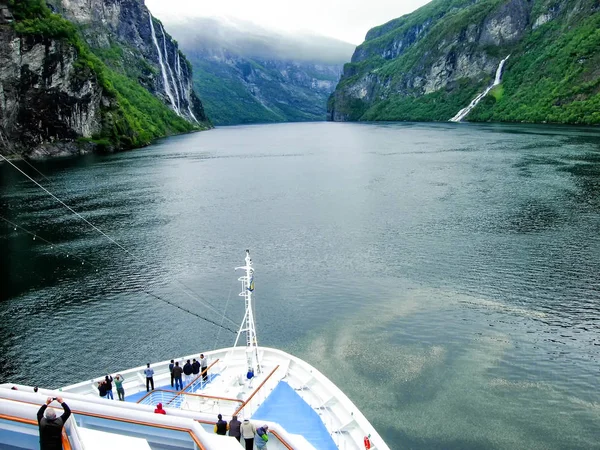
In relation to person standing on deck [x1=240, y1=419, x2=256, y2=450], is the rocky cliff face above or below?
above

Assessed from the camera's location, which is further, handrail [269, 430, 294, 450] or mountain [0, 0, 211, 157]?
Answer: mountain [0, 0, 211, 157]

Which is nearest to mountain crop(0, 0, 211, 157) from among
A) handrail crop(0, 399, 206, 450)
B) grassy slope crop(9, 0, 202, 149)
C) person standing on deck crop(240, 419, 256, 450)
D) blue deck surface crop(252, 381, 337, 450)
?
grassy slope crop(9, 0, 202, 149)

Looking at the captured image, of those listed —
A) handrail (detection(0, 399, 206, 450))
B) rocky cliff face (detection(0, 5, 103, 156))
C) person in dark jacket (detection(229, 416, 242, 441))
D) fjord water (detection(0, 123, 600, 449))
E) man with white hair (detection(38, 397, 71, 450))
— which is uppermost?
rocky cliff face (detection(0, 5, 103, 156))

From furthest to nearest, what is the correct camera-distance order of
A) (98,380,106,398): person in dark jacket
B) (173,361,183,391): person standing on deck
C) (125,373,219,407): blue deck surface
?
(173,361,183,391): person standing on deck → (125,373,219,407): blue deck surface → (98,380,106,398): person in dark jacket

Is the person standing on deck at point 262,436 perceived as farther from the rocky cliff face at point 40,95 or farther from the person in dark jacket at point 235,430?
the rocky cliff face at point 40,95

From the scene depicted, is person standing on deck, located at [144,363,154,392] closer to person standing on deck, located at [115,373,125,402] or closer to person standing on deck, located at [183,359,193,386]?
person standing on deck, located at [115,373,125,402]

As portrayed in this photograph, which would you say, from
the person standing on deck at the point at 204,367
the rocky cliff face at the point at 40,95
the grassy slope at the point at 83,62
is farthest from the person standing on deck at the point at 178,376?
the grassy slope at the point at 83,62

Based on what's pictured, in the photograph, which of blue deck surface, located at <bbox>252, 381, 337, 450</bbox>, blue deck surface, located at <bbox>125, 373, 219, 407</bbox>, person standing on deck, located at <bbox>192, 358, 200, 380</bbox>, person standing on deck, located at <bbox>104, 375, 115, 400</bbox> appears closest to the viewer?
blue deck surface, located at <bbox>252, 381, 337, 450</bbox>

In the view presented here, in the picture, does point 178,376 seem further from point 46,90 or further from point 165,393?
point 46,90
